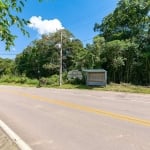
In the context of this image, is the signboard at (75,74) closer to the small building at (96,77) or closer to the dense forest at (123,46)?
the dense forest at (123,46)

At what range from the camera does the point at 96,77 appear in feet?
116

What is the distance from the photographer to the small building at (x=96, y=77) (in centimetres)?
3466

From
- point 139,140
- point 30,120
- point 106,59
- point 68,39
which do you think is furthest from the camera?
point 68,39

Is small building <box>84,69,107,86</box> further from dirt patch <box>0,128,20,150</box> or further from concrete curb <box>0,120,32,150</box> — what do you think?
dirt patch <box>0,128,20,150</box>

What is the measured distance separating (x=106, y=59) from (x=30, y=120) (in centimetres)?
2837

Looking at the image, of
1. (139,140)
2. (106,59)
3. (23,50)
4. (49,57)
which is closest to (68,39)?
(49,57)

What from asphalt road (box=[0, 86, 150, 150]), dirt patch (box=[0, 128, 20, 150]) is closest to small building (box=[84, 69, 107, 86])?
asphalt road (box=[0, 86, 150, 150])

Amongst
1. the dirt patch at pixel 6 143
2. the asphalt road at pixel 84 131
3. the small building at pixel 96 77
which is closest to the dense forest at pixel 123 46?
the small building at pixel 96 77

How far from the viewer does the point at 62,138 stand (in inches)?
292

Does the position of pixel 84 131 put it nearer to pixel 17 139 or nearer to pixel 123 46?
pixel 17 139

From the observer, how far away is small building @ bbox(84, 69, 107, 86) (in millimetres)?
34656

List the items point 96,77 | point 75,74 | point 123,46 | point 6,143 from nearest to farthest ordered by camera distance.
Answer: point 6,143
point 96,77
point 123,46
point 75,74

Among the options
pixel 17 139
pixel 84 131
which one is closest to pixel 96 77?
pixel 84 131

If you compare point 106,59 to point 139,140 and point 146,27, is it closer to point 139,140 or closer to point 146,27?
point 146,27
